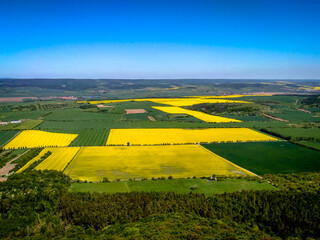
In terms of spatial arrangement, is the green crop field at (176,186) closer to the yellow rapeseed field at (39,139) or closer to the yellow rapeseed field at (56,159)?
the yellow rapeseed field at (56,159)

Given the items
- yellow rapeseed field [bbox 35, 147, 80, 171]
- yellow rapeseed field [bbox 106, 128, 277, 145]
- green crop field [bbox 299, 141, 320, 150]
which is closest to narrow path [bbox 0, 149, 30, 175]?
yellow rapeseed field [bbox 35, 147, 80, 171]

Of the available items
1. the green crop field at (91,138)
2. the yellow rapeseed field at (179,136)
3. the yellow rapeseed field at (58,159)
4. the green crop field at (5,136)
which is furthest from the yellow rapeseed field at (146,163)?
the green crop field at (5,136)

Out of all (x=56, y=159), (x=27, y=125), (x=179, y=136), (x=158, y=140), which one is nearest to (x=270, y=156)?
(x=179, y=136)

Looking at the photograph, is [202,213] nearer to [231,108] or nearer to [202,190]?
[202,190]

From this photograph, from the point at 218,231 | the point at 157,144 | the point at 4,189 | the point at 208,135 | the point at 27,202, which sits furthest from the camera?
the point at 208,135

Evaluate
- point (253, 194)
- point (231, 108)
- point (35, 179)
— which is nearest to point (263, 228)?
point (253, 194)

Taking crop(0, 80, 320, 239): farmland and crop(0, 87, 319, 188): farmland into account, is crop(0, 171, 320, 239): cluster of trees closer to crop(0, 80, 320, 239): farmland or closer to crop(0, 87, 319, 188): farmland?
crop(0, 80, 320, 239): farmland
